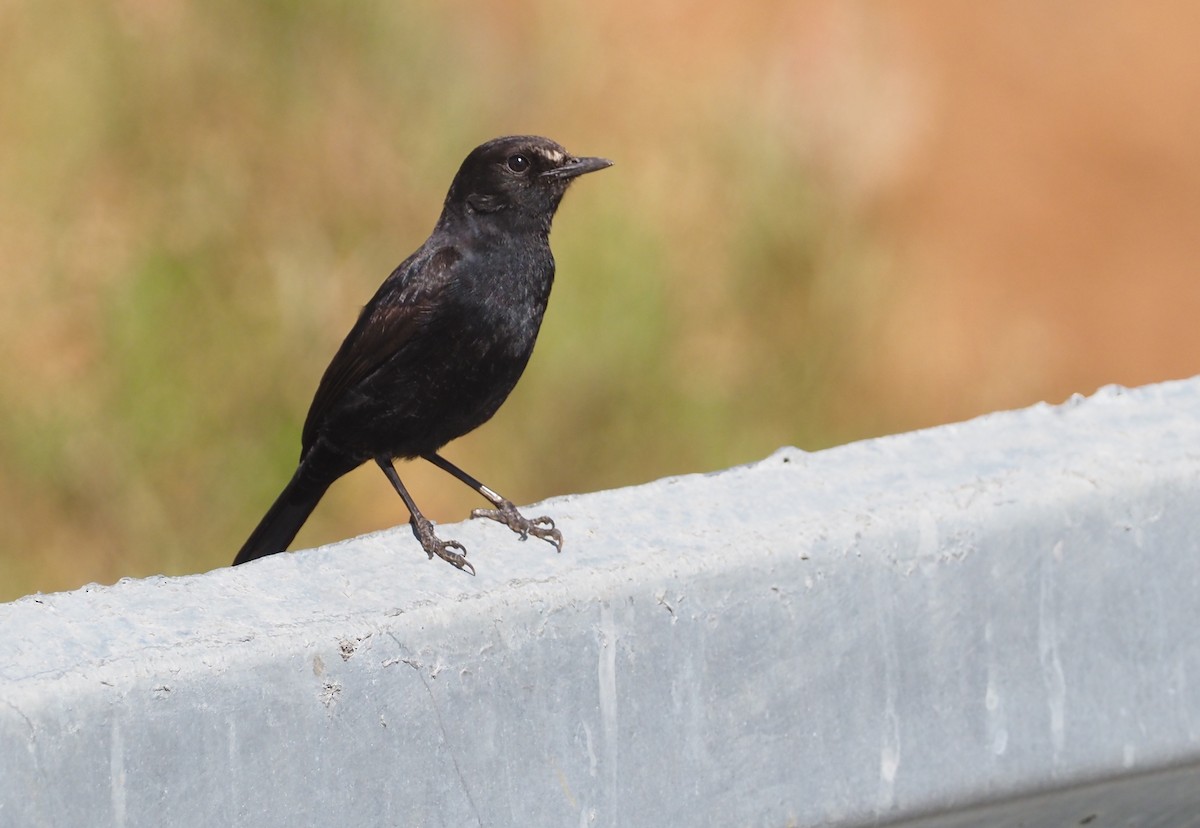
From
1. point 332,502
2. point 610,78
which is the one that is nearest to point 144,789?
point 332,502

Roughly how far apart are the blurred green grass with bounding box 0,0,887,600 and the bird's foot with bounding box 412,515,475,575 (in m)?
2.39

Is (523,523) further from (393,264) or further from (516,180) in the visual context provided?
(393,264)

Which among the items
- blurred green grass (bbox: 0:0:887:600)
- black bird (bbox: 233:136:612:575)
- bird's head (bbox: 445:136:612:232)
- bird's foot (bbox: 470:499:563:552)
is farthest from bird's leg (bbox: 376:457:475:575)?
blurred green grass (bbox: 0:0:887:600)

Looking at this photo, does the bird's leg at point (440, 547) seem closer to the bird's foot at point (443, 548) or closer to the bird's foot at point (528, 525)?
the bird's foot at point (443, 548)

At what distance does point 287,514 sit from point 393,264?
206cm

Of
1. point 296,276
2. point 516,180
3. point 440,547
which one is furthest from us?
point 296,276

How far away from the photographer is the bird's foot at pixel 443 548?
270 centimetres

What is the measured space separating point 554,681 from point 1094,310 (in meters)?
6.31

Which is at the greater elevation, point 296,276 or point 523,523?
point 296,276

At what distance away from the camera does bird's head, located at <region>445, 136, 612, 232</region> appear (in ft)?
12.8

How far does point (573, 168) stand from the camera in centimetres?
396

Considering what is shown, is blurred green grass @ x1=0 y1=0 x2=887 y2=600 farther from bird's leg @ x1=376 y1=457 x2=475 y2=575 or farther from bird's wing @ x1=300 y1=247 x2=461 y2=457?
bird's leg @ x1=376 y1=457 x2=475 y2=575

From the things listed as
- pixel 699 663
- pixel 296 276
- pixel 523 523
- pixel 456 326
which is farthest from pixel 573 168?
pixel 296 276

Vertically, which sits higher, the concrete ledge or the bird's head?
the bird's head
